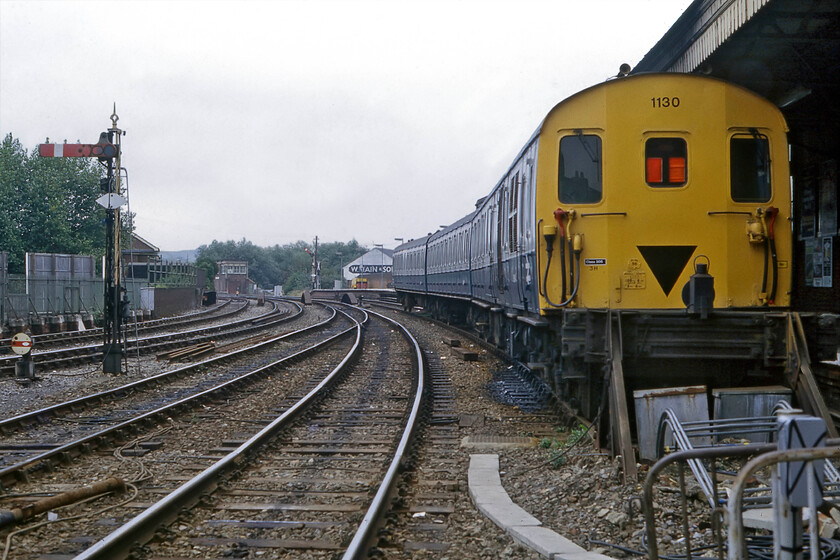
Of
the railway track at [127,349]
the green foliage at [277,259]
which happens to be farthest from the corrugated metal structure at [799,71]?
the green foliage at [277,259]

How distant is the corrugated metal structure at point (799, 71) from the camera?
9.20 meters

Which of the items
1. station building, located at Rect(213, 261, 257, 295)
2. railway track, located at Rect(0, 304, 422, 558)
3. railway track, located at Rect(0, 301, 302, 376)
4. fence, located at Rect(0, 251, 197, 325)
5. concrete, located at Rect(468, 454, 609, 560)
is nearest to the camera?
concrete, located at Rect(468, 454, 609, 560)

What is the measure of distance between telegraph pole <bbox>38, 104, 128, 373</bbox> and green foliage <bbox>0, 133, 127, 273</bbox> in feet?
117

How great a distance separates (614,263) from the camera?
795cm

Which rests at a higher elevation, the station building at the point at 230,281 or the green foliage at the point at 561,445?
the station building at the point at 230,281

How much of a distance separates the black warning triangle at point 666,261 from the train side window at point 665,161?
64 centimetres

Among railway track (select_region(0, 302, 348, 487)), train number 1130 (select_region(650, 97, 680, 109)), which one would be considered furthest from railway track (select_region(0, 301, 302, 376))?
train number 1130 (select_region(650, 97, 680, 109))

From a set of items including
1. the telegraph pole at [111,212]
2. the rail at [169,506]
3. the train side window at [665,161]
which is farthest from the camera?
the telegraph pole at [111,212]

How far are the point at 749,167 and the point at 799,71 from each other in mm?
3544

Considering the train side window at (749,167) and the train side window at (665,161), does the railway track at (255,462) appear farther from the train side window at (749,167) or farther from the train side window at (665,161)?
the train side window at (749,167)

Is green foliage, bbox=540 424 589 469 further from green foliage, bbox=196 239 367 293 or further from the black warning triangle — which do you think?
green foliage, bbox=196 239 367 293

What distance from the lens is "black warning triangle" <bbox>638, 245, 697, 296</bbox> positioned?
789cm

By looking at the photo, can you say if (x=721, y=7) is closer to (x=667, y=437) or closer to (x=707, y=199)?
(x=707, y=199)

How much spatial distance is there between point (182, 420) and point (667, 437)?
6.10 meters
